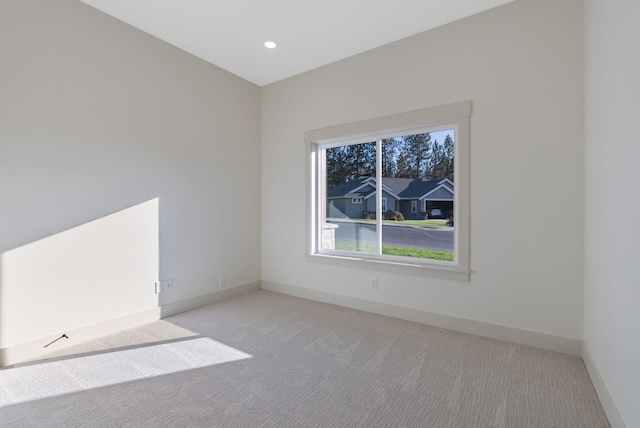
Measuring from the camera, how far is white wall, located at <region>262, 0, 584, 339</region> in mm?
2412

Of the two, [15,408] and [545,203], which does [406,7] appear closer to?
[545,203]

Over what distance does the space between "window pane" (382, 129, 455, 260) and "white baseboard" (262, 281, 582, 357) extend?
608mm

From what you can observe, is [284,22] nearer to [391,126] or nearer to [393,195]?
[391,126]

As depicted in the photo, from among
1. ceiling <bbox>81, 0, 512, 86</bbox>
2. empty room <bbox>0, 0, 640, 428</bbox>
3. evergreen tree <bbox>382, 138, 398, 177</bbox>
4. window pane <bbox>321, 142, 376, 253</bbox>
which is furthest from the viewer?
window pane <bbox>321, 142, 376, 253</bbox>

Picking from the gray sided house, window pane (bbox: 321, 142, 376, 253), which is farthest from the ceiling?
the gray sided house

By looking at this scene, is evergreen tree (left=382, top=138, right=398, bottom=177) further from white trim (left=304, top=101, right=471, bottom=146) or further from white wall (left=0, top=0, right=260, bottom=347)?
white wall (left=0, top=0, right=260, bottom=347)

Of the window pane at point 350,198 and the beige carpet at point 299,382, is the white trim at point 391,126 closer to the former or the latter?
the window pane at point 350,198

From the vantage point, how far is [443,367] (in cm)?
224

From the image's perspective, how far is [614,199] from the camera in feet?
5.52

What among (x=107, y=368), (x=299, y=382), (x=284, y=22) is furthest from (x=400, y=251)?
(x=107, y=368)

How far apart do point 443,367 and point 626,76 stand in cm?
208

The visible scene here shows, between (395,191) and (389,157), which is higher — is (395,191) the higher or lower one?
the lower one

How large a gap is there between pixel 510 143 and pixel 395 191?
3.95 feet

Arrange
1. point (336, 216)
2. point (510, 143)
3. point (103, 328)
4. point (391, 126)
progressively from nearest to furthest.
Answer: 1. point (510, 143)
2. point (103, 328)
3. point (391, 126)
4. point (336, 216)
